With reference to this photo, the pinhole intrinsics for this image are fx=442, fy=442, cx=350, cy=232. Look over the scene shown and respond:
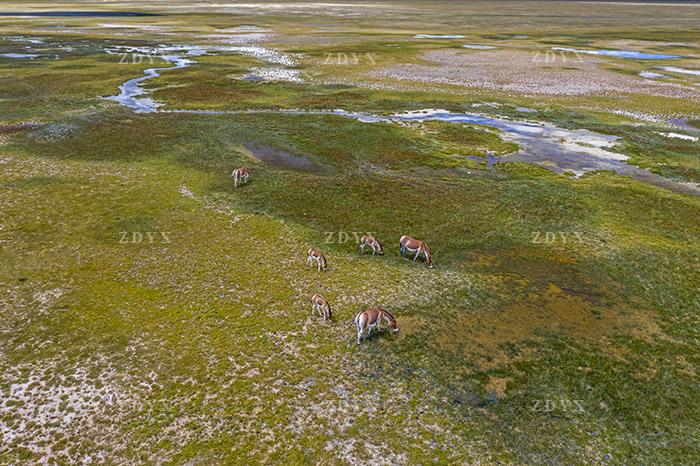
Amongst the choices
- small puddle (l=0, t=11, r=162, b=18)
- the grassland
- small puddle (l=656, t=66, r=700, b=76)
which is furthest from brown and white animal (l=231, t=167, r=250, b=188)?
small puddle (l=0, t=11, r=162, b=18)

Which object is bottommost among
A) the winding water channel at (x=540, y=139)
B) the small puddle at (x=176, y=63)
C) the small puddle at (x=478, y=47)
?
the winding water channel at (x=540, y=139)

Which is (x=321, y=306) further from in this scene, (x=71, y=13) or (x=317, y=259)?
(x=71, y=13)

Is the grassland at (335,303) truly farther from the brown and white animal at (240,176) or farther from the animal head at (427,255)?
the brown and white animal at (240,176)

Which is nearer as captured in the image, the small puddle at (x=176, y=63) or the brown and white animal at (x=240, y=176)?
the brown and white animal at (x=240, y=176)

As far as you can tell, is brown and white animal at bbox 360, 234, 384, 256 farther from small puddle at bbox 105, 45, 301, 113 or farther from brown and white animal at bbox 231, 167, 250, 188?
small puddle at bbox 105, 45, 301, 113

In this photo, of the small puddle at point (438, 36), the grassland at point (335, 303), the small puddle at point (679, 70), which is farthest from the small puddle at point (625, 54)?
the grassland at point (335, 303)

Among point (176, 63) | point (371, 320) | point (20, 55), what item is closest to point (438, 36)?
point (176, 63)
